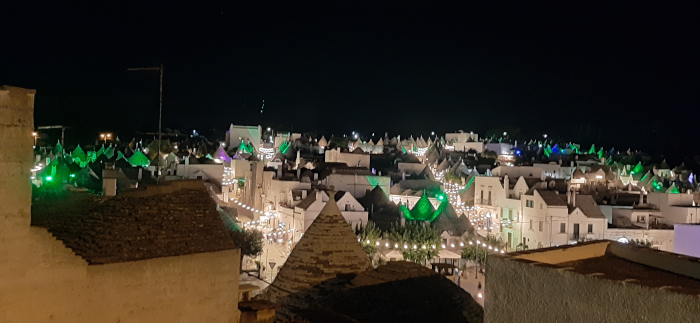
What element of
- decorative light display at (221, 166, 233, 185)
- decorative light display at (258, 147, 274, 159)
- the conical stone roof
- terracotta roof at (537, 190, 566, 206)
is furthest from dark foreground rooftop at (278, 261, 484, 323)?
decorative light display at (258, 147, 274, 159)

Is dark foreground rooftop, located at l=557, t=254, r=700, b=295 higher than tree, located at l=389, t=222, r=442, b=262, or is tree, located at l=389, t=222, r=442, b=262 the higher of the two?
dark foreground rooftop, located at l=557, t=254, r=700, b=295

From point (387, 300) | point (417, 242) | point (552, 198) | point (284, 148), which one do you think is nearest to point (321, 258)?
point (387, 300)

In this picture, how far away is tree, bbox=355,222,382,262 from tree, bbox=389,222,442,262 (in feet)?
3.06

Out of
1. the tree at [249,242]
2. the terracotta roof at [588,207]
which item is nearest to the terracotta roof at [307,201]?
the tree at [249,242]

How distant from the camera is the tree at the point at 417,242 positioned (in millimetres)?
28031

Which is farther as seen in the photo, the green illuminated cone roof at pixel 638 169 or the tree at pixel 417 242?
the green illuminated cone roof at pixel 638 169

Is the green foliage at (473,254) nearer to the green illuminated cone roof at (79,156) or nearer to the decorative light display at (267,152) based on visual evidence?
the green illuminated cone roof at (79,156)

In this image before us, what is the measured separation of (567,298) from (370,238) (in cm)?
2332

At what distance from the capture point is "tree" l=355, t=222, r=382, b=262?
2791cm

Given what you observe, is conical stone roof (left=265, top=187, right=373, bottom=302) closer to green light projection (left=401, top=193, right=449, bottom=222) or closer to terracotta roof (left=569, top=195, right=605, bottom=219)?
green light projection (left=401, top=193, right=449, bottom=222)

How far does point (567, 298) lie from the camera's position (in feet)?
17.3

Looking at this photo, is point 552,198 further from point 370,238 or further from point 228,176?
point 228,176

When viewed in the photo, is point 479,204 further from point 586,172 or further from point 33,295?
point 33,295

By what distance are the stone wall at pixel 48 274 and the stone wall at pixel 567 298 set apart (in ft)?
14.7
